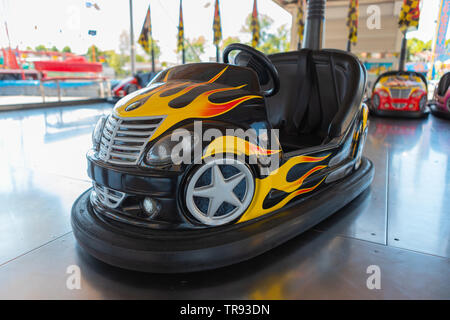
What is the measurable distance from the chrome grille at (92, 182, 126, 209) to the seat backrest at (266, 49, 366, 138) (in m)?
1.20

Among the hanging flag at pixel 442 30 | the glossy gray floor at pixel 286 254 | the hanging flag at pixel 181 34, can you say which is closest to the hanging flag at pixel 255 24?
the hanging flag at pixel 181 34

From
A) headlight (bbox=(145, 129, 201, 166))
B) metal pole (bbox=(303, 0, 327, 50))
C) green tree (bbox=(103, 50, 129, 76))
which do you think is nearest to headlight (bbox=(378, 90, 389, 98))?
metal pole (bbox=(303, 0, 327, 50))

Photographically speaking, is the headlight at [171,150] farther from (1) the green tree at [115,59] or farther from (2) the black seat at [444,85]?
(1) the green tree at [115,59]

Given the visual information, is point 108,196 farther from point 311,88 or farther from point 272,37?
point 272,37

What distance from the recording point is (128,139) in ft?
3.48

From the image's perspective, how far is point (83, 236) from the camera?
112 cm

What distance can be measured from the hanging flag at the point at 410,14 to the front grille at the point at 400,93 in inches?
103

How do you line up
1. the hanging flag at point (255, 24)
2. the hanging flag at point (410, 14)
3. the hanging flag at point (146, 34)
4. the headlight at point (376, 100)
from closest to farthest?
the headlight at point (376, 100) → the hanging flag at point (410, 14) → the hanging flag at point (146, 34) → the hanging flag at point (255, 24)

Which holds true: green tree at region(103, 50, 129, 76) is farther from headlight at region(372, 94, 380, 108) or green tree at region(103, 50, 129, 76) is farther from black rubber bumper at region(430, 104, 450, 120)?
black rubber bumper at region(430, 104, 450, 120)

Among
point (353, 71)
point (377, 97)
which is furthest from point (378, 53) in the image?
point (353, 71)

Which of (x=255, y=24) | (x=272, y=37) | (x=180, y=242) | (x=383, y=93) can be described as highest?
(x=272, y=37)

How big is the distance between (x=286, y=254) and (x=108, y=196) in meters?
0.68

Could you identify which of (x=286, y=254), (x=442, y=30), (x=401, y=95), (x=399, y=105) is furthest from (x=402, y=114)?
(x=442, y=30)

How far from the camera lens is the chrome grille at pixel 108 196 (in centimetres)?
110
